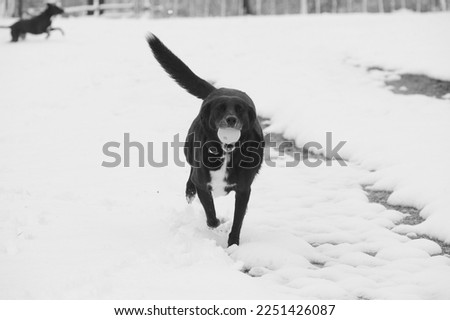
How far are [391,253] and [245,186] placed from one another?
4.12ft

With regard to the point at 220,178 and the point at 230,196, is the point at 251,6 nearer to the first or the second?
the point at 230,196

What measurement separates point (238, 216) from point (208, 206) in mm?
330

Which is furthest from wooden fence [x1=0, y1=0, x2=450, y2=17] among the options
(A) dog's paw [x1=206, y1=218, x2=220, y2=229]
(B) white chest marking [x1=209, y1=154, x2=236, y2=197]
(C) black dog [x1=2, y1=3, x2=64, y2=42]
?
(B) white chest marking [x1=209, y1=154, x2=236, y2=197]

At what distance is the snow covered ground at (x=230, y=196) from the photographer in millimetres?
3543

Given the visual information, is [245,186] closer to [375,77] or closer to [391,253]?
[391,253]

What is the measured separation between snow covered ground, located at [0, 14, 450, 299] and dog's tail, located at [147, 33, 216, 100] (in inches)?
43.8

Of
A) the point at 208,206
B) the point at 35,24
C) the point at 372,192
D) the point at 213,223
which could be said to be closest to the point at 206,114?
the point at 208,206

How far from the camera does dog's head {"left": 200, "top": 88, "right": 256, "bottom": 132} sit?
401cm

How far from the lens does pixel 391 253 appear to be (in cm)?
423

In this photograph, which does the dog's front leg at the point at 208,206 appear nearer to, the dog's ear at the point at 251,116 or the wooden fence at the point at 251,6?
the dog's ear at the point at 251,116

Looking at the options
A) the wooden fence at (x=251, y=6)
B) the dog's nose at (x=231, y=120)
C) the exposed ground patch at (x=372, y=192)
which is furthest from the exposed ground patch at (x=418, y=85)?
the wooden fence at (x=251, y=6)

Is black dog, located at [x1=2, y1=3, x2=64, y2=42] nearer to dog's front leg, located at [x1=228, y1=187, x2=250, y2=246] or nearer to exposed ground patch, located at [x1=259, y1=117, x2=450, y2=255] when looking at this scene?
exposed ground patch, located at [x1=259, y1=117, x2=450, y2=255]

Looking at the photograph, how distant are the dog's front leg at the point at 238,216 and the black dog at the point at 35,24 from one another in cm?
1280
